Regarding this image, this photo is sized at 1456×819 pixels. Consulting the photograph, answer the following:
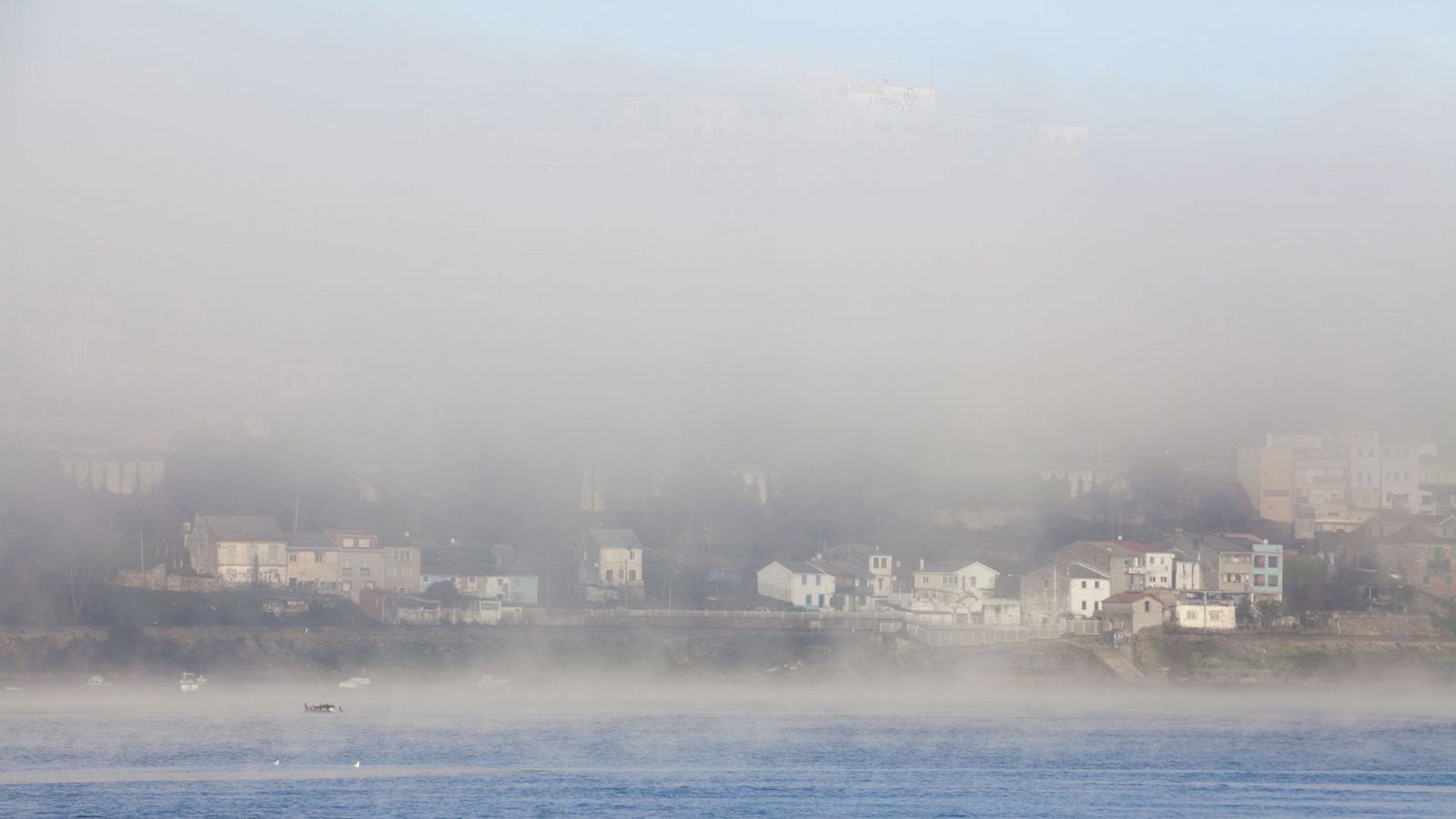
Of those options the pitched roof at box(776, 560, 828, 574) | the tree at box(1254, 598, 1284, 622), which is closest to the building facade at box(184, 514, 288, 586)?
the pitched roof at box(776, 560, 828, 574)

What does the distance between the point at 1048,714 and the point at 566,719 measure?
12.9 m

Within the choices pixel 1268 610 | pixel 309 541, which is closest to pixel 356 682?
pixel 309 541

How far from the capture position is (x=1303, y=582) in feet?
206

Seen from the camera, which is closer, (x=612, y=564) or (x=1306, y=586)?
(x=1306, y=586)

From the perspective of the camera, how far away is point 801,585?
204 ft

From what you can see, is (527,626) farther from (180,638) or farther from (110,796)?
(110,796)

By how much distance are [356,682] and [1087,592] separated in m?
25.9

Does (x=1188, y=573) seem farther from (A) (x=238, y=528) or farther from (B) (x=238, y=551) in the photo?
(A) (x=238, y=528)

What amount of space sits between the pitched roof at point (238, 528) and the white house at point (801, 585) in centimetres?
1821

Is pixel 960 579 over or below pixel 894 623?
Result: over

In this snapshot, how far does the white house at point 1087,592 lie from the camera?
58156mm

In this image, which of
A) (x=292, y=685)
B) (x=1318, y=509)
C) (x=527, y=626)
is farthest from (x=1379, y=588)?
(x=292, y=685)

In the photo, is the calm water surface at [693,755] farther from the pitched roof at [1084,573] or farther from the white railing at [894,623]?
the pitched roof at [1084,573]

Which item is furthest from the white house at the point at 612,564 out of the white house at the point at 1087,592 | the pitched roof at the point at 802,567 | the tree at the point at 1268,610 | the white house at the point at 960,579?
the tree at the point at 1268,610
